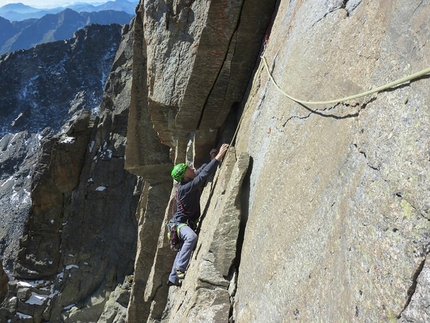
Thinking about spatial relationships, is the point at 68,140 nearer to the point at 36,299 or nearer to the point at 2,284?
the point at 2,284

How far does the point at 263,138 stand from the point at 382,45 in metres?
2.58

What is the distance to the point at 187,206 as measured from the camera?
7473mm

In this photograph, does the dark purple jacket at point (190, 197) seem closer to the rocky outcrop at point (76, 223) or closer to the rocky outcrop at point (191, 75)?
the rocky outcrop at point (191, 75)

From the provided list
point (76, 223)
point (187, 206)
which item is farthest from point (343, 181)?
point (76, 223)

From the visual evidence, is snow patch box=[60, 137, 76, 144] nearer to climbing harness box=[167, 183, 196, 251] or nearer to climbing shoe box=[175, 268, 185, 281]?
climbing harness box=[167, 183, 196, 251]

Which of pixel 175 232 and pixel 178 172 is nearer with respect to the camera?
pixel 178 172

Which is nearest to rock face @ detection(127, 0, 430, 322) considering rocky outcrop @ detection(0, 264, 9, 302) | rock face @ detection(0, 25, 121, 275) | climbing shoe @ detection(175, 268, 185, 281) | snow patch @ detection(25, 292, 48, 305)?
climbing shoe @ detection(175, 268, 185, 281)

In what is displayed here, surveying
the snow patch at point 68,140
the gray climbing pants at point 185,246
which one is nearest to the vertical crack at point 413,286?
the gray climbing pants at point 185,246

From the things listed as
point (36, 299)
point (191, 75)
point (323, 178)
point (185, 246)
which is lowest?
point (36, 299)

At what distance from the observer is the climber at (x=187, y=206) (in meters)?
7.09

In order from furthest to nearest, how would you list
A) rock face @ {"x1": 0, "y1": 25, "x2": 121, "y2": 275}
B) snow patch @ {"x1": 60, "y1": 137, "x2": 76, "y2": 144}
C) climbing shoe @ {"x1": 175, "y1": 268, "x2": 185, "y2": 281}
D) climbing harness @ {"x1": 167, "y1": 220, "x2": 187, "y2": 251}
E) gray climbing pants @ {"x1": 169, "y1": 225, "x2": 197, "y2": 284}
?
rock face @ {"x1": 0, "y1": 25, "x2": 121, "y2": 275}
snow patch @ {"x1": 60, "y1": 137, "x2": 76, "y2": 144}
climbing harness @ {"x1": 167, "y1": 220, "x2": 187, "y2": 251}
climbing shoe @ {"x1": 175, "y1": 268, "x2": 185, "y2": 281}
gray climbing pants @ {"x1": 169, "y1": 225, "x2": 197, "y2": 284}

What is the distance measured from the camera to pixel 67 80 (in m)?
84.0

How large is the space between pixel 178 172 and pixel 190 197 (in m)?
0.58

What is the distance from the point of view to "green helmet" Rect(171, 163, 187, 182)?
23.6 ft
